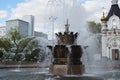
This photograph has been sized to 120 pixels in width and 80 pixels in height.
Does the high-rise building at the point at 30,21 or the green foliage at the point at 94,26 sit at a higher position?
the high-rise building at the point at 30,21

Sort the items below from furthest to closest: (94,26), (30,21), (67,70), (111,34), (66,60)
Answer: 1. (30,21)
2. (94,26)
3. (111,34)
4. (66,60)
5. (67,70)

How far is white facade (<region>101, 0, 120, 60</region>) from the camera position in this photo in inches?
2437

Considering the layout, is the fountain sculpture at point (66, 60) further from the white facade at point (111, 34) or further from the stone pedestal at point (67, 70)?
the white facade at point (111, 34)

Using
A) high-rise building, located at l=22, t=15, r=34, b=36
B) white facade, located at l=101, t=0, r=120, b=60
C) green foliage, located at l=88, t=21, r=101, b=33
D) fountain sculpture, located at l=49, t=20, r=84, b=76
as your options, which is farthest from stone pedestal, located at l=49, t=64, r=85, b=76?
high-rise building, located at l=22, t=15, r=34, b=36

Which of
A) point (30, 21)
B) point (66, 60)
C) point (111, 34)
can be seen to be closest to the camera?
point (66, 60)

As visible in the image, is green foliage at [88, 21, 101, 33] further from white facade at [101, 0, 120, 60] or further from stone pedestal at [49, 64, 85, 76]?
stone pedestal at [49, 64, 85, 76]

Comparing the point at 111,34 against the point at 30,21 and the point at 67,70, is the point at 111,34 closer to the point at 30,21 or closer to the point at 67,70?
the point at 67,70

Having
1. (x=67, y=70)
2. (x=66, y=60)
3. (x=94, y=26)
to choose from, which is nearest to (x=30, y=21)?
(x=94, y=26)

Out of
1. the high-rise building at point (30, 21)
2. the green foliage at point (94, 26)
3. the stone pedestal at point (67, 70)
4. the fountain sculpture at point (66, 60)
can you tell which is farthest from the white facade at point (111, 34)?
the high-rise building at point (30, 21)

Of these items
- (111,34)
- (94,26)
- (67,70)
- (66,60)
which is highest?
(94,26)

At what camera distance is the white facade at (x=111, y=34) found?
2437 inches

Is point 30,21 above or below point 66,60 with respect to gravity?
above

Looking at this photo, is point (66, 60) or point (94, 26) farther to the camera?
point (94, 26)

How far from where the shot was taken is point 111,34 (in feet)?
207
